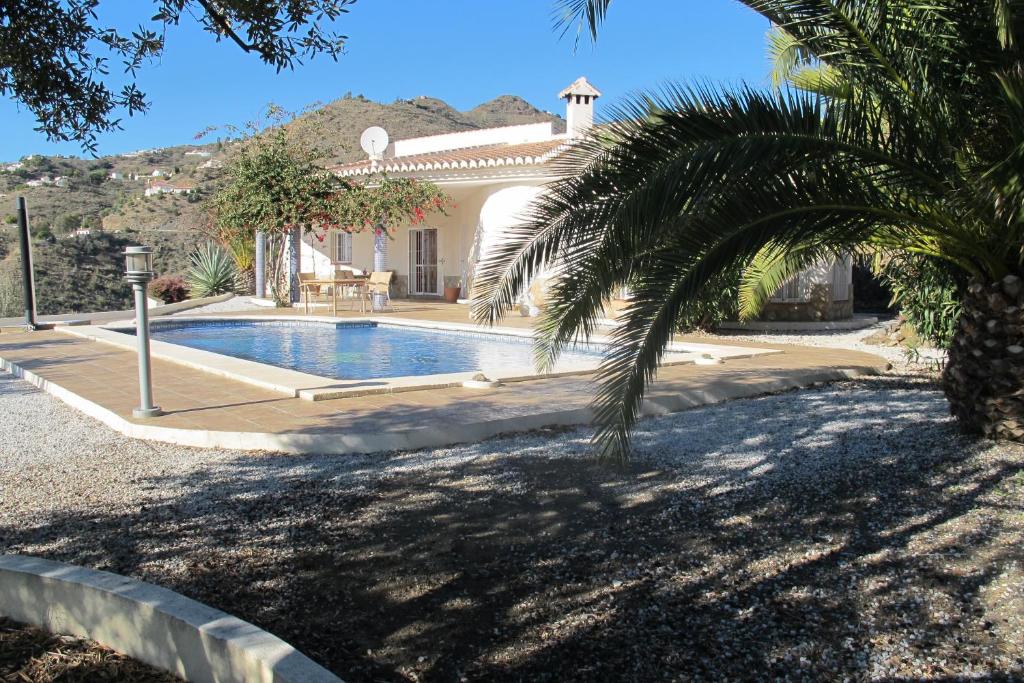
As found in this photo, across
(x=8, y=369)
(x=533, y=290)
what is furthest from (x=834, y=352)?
(x=8, y=369)

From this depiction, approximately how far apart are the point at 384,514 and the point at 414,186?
→ 1652 centimetres

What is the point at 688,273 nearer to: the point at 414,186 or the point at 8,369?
the point at 8,369

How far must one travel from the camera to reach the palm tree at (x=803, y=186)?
13.5 feet

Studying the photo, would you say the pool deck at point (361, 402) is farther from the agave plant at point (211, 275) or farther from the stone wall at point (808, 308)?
the agave plant at point (211, 275)

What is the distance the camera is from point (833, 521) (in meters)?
4.77

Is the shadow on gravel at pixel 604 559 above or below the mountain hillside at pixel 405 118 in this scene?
below

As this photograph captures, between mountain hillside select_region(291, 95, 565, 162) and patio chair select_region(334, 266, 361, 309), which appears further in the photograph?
mountain hillside select_region(291, 95, 565, 162)

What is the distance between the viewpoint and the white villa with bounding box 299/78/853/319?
56.5 feet

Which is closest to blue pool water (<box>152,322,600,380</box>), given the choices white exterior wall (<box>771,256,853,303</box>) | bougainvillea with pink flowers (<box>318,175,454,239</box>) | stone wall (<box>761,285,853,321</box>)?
bougainvillea with pink flowers (<box>318,175,454,239</box>)

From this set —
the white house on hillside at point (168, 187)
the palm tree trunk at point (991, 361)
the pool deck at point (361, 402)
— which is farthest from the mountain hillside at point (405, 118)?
the palm tree trunk at point (991, 361)

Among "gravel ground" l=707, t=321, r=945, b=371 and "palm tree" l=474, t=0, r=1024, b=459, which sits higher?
"palm tree" l=474, t=0, r=1024, b=459

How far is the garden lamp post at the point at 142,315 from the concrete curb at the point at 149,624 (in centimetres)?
413

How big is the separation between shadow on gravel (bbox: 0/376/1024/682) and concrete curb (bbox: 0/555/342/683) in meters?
0.50

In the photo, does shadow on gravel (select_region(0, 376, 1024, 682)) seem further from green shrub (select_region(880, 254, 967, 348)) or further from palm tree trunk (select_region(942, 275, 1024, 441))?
green shrub (select_region(880, 254, 967, 348))
